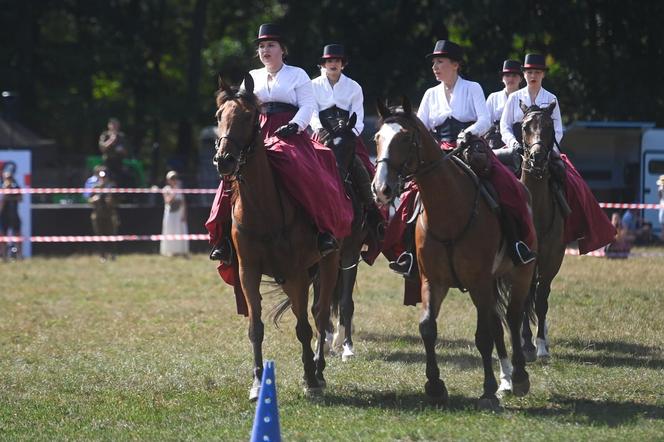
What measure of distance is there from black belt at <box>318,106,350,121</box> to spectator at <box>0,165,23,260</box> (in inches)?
511

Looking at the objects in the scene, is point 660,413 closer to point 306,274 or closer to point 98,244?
point 306,274

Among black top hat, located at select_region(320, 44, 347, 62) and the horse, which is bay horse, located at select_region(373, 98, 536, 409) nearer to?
the horse

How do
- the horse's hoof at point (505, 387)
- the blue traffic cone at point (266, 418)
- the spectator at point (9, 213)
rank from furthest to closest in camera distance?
the spectator at point (9, 213), the horse's hoof at point (505, 387), the blue traffic cone at point (266, 418)

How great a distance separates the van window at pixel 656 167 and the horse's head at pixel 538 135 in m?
16.4

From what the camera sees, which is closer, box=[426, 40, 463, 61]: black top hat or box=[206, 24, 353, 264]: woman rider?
box=[206, 24, 353, 264]: woman rider

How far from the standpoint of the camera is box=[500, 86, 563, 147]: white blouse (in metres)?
11.2

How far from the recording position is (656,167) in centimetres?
2617

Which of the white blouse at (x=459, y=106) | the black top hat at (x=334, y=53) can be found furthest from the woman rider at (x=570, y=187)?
the black top hat at (x=334, y=53)

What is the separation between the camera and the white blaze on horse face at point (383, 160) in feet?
25.7

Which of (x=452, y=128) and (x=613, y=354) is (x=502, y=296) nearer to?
(x=452, y=128)

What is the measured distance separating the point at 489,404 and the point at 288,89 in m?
3.16

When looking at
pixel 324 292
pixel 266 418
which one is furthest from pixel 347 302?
pixel 266 418

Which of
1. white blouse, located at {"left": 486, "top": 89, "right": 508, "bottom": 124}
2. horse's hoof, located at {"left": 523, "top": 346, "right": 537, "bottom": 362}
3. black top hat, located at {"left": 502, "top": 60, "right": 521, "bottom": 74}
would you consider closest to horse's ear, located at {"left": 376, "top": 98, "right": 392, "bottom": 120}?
horse's hoof, located at {"left": 523, "top": 346, "right": 537, "bottom": 362}

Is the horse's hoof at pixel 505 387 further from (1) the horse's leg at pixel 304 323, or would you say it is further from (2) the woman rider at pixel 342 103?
(2) the woman rider at pixel 342 103
